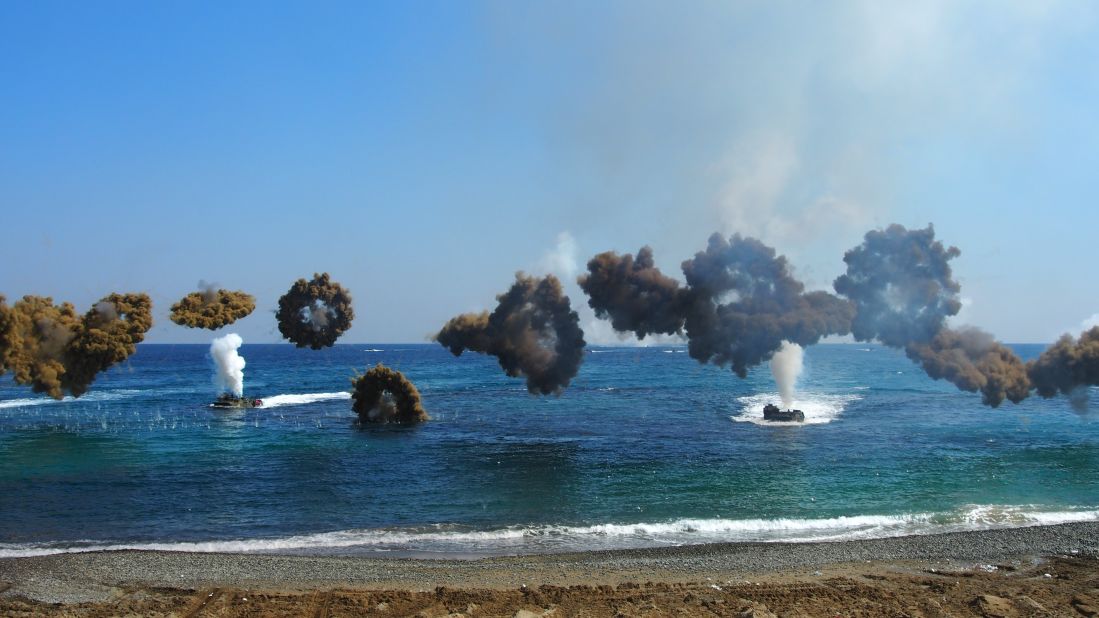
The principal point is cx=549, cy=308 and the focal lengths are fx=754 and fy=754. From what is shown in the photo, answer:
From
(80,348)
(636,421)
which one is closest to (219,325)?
(80,348)

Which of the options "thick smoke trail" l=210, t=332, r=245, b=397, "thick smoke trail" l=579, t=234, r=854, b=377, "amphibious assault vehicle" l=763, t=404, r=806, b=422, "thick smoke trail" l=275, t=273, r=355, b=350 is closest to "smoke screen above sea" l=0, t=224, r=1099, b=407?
"thick smoke trail" l=579, t=234, r=854, b=377

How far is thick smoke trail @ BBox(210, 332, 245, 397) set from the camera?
8131cm

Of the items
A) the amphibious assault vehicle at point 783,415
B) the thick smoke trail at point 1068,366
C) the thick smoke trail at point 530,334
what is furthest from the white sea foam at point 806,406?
the thick smoke trail at point 530,334

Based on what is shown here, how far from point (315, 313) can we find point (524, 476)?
2192 cm

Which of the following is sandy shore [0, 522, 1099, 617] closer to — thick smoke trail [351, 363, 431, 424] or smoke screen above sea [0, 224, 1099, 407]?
smoke screen above sea [0, 224, 1099, 407]

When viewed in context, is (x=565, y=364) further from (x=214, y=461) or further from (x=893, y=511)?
(x=214, y=461)

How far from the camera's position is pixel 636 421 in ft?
227

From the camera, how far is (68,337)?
22000 millimetres

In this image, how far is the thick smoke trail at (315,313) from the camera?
22.3 meters

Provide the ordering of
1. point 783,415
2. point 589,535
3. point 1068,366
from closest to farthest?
point 589,535
point 1068,366
point 783,415

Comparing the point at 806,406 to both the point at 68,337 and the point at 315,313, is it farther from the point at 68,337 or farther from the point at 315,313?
the point at 68,337

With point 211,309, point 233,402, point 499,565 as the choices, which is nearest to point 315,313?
point 211,309

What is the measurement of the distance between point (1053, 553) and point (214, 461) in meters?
44.4

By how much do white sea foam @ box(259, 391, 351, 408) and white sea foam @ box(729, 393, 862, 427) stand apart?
1967 inches
